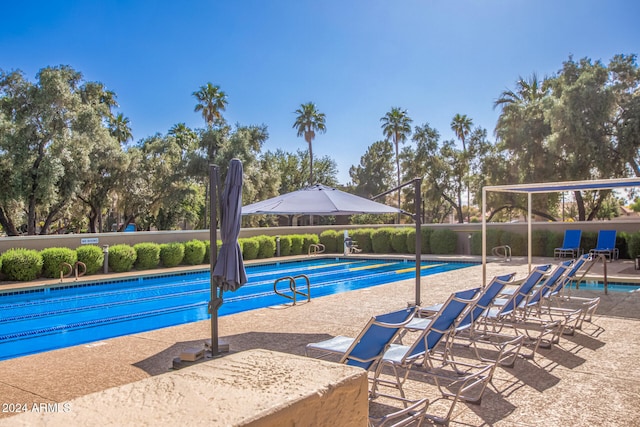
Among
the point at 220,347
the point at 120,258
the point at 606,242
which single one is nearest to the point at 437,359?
the point at 220,347

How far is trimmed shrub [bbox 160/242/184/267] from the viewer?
54.4 feet

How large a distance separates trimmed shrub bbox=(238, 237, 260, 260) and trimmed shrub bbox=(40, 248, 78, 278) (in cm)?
641

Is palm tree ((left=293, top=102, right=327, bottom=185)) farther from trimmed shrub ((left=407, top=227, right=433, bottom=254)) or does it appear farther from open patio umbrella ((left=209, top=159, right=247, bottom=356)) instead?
open patio umbrella ((left=209, top=159, right=247, bottom=356))

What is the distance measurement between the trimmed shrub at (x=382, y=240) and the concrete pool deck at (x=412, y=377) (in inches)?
512

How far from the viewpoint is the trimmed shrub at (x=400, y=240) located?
21156mm

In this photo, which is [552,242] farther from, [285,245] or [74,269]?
[74,269]

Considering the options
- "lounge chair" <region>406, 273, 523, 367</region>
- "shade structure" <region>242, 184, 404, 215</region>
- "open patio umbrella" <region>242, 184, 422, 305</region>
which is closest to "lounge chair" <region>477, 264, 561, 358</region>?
"lounge chair" <region>406, 273, 523, 367</region>

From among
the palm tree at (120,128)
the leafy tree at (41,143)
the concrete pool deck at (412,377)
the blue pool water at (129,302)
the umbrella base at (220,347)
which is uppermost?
the palm tree at (120,128)

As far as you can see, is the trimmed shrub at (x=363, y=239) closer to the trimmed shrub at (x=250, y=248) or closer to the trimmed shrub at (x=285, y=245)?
the trimmed shrub at (x=285, y=245)

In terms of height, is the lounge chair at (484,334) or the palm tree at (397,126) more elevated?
the palm tree at (397,126)

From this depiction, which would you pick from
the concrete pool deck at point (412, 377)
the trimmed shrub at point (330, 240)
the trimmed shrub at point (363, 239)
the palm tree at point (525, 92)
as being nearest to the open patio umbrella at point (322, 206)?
the concrete pool deck at point (412, 377)

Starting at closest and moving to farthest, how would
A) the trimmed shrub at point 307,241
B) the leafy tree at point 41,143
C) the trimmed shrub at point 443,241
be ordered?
the leafy tree at point 41,143 → the trimmed shrub at point 443,241 → the trimmed shrub at point 307,241

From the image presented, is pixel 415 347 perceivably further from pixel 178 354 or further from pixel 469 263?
pixel 469 263

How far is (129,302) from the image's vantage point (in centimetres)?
1166
